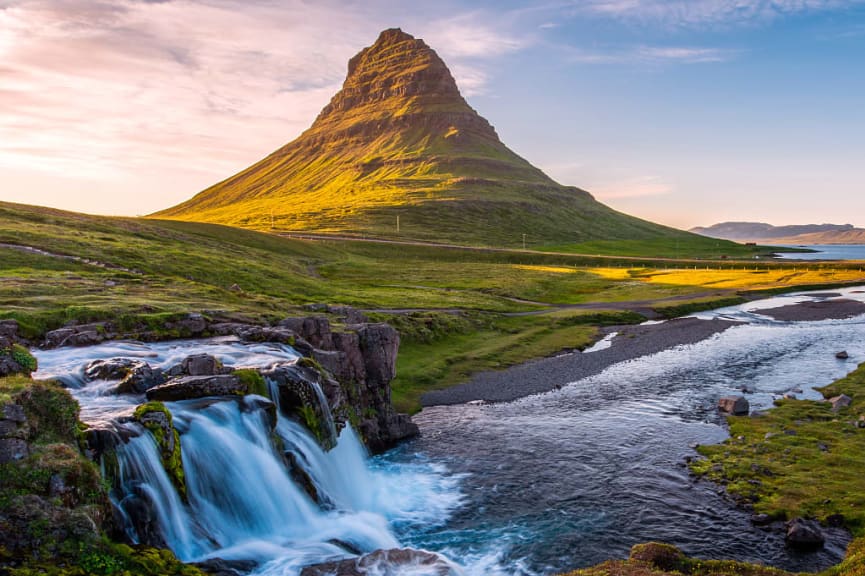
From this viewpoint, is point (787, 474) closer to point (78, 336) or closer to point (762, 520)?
point (762, 520)

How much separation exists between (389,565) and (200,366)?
46.7 feet

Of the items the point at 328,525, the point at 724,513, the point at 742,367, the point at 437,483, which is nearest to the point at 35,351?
the point at 328,525

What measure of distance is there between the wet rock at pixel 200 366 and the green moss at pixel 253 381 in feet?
4.28

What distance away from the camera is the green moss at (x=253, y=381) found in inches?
1125

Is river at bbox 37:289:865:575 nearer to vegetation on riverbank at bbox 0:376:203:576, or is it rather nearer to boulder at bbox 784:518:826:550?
boulder at bbox 784:518:826:550

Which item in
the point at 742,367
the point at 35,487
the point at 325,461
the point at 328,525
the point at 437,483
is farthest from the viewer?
the point at 742,367

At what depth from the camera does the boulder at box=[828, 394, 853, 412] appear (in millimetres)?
42062

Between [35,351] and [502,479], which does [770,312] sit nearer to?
[502,479]

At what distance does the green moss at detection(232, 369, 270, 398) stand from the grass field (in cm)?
1649

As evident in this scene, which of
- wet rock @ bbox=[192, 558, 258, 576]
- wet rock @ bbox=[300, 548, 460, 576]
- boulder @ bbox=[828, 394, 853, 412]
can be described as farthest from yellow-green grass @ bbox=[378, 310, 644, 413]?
boulder @ bbox=[828, 394, 853, 412]

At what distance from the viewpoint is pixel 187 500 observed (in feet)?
74.1

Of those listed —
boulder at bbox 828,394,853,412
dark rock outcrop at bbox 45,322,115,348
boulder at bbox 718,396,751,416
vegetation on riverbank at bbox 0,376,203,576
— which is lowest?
boulder at bbox 718,396,751,416

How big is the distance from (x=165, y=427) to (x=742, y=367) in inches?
2250

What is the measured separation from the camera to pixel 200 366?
29.2m
